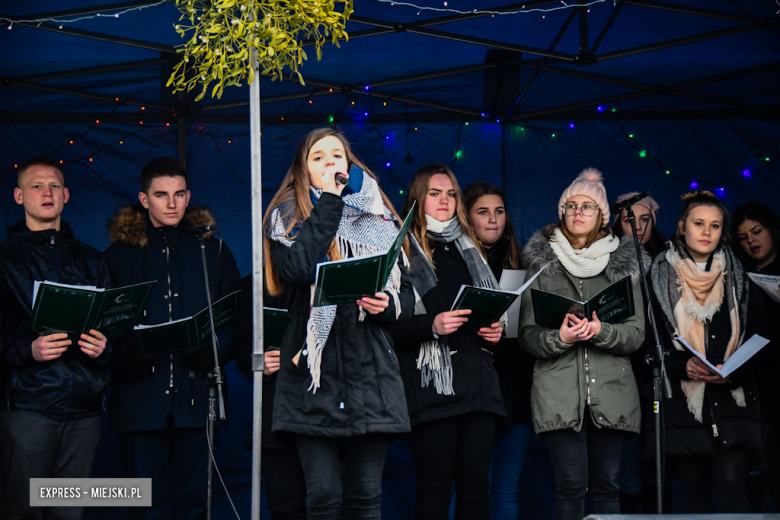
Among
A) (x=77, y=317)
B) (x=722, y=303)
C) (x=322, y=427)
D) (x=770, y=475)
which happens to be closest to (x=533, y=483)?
(x=770, y=475)

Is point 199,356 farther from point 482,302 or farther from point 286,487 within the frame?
point 482,302

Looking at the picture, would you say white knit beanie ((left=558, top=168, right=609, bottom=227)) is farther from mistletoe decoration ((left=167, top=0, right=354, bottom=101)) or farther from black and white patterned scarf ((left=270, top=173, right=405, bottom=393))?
mistletoe decoration ((left=167, top=0, right=354, bottom=101))

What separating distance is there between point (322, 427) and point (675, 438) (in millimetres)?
1787

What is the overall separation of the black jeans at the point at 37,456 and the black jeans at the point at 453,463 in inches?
57.1

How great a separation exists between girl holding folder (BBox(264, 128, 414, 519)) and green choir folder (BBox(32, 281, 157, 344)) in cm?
67

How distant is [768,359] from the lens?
13.0 ft

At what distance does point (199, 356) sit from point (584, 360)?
1.75 meters

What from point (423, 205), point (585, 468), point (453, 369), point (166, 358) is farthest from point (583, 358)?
point (166, 358)

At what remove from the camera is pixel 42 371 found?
3490 mm

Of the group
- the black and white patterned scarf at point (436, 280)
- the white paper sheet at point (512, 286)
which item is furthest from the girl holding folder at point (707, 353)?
the black and white patterned scarf at point (436, 280)

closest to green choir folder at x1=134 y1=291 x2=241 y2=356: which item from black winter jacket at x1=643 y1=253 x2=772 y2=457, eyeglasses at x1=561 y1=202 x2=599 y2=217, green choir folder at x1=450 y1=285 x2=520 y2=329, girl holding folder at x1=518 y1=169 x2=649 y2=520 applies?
green choir folder at x1=450 y1=285 x2=520 y2=329

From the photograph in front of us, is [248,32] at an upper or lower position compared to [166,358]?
upper

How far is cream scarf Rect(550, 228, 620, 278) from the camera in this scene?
3.72m

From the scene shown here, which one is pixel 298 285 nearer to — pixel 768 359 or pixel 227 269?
pixel 227 269
